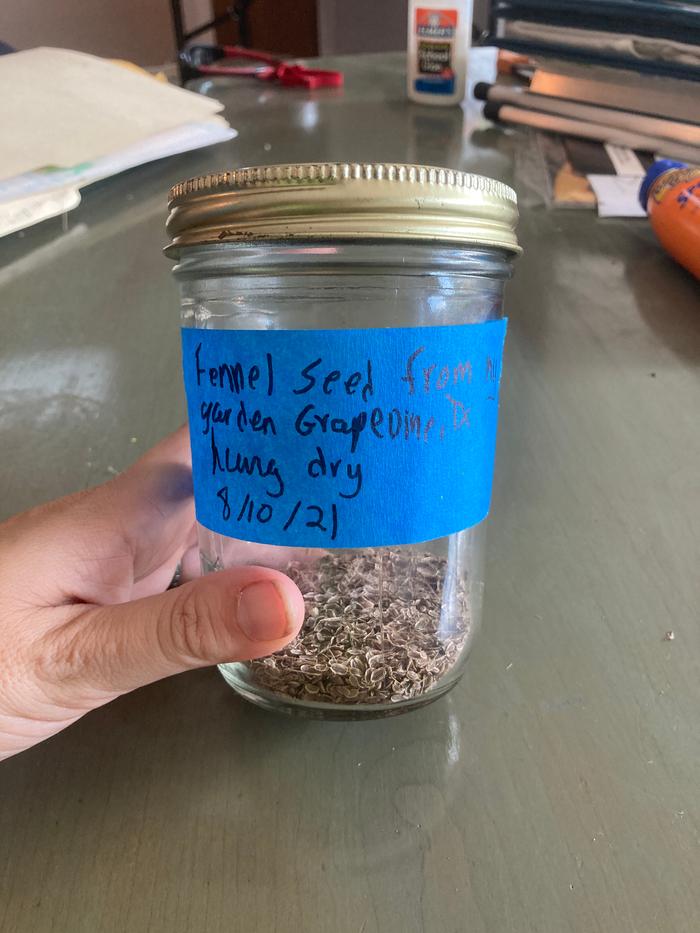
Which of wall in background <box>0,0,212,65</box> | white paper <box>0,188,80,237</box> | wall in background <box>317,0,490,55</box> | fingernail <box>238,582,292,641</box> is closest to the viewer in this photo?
fingernail <box>238,582,292,641</box>

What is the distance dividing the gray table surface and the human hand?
0.17 feet

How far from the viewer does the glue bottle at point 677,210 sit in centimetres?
69

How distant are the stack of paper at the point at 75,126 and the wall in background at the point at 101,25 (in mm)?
2164

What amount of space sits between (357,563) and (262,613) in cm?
11

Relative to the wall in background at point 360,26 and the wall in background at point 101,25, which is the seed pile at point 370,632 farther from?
the wall in background at point 360,26

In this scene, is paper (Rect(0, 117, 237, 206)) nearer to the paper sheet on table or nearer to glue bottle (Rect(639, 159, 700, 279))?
the paper sheet on table

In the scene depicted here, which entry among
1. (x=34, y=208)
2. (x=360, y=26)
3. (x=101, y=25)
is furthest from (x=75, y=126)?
(x=360, y=26)

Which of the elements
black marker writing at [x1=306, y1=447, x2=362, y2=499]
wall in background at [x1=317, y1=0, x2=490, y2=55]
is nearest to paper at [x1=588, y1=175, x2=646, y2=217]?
black marker writing at [x1=306, y1=447, x2=362, y2=499]

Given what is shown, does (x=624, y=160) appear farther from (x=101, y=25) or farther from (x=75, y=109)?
(x=101, y=25)

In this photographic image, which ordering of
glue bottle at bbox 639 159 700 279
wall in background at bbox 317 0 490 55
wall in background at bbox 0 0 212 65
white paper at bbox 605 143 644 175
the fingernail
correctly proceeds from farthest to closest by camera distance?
wall in background at bbox 317 0 490 55 → wall in background at bbox 0 0 212 65 → white paper at bbox 605 143 644 175 → glue bottle at bbox 639 159 700 279 → the fingernail

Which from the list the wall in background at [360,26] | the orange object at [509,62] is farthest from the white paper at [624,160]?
the wall in background at [360,26]

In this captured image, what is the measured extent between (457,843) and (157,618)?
0.17 meters

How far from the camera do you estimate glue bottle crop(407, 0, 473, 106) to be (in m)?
1.18

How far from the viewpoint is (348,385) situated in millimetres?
296
